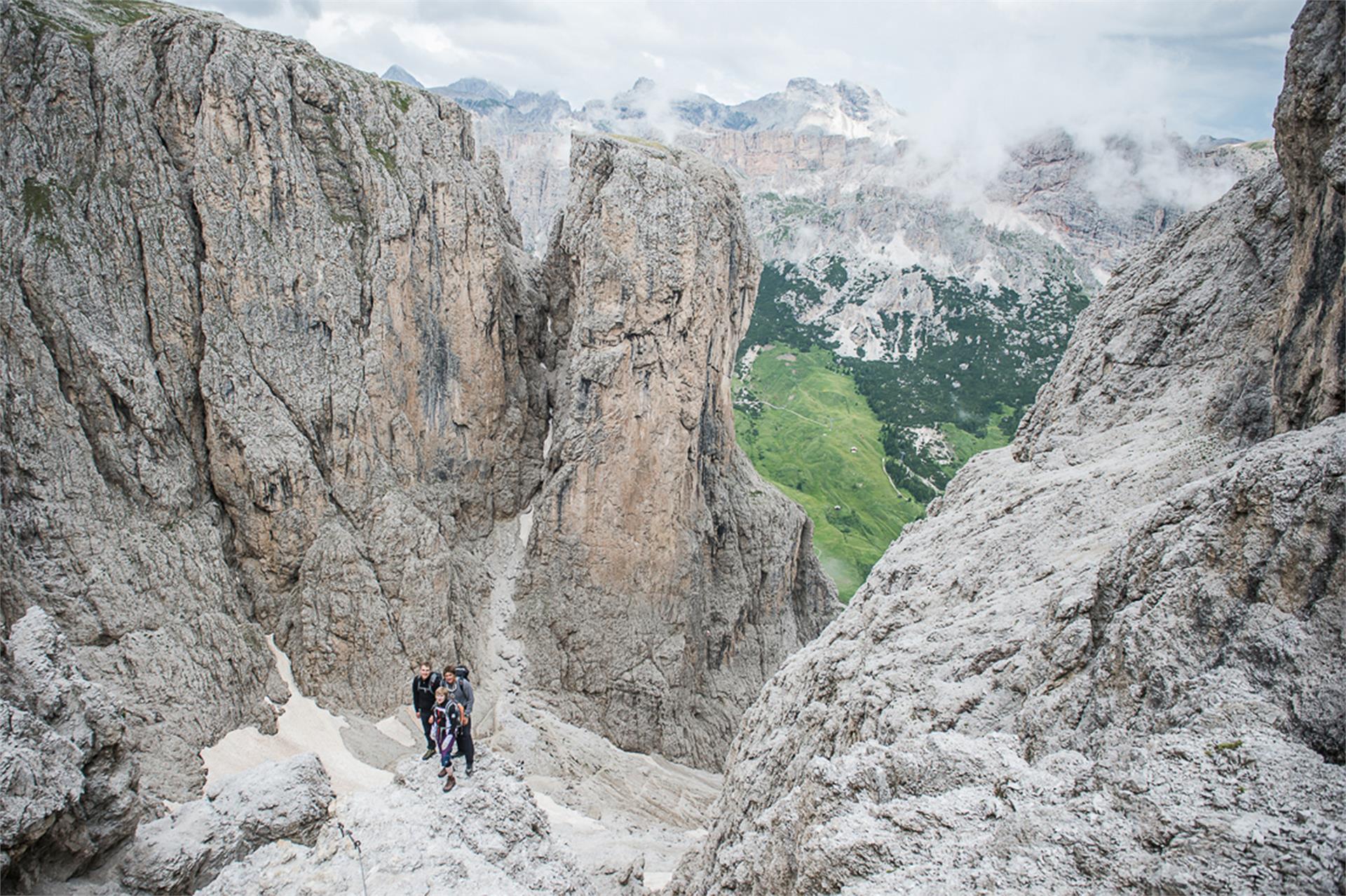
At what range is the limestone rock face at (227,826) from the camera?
584 inches

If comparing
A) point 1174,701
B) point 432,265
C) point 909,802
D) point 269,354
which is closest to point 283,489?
point 269,354

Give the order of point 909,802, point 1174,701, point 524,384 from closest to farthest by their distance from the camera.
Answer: point 1174,701 → point 909,802 → point 524,384

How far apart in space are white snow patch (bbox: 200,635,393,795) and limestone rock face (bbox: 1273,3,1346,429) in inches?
1229

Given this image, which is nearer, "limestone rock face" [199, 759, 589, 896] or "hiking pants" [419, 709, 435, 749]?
"limestone rock face" [199, 759, 589, 896]

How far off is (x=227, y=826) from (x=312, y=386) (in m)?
26.8

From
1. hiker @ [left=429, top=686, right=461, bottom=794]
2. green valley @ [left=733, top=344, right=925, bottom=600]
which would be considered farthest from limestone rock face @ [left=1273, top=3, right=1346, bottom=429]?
green valley @ [left=733, top=344, right=925, bottom=600]

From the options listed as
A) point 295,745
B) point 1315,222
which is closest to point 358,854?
point 1315,222

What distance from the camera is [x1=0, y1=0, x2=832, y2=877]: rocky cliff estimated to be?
3150 centimetres

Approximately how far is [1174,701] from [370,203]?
42.3 m

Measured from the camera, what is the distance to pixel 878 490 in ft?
414

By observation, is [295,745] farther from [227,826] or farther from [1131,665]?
[1131,665]

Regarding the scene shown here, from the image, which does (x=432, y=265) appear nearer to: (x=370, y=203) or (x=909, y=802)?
(x=370, y=203)

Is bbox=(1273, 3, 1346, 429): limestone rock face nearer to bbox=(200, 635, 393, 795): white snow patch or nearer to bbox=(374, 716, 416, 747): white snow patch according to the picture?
bbox=(200, 635, 393, 795): white snow patch

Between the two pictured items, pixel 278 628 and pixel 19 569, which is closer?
pixel 19 569
